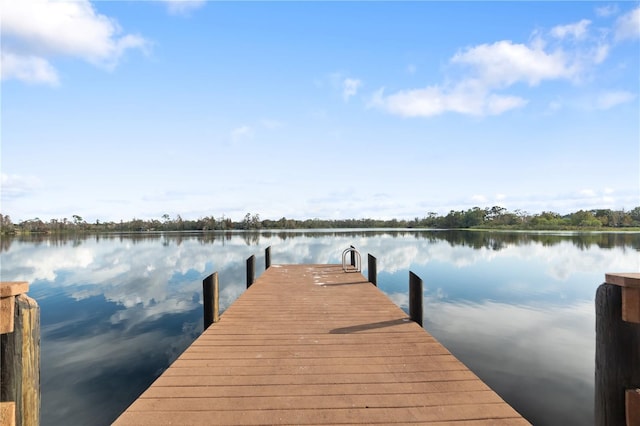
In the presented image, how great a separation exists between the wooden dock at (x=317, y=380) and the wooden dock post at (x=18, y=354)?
0.82 metres

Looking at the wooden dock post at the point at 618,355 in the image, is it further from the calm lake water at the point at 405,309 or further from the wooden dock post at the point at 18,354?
the wooden dock post at the point at 18,354

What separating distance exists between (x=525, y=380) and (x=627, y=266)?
1685cm

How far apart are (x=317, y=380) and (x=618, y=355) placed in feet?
7.56

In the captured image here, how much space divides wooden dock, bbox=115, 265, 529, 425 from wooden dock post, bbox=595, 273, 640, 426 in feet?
2.32

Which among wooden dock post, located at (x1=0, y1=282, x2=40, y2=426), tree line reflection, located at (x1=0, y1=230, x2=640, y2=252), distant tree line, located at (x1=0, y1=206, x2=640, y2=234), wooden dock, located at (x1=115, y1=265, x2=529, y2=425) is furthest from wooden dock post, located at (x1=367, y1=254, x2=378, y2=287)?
distant tree line, located at (x1=0, y1=206, x2=640, y2=234)

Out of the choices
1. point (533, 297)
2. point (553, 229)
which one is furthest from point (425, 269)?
point (553, 229)

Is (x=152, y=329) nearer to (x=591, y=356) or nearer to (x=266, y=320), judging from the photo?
(x=266, y=320)

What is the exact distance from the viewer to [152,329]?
845 centimetres

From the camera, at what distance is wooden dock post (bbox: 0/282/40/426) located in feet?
5.89

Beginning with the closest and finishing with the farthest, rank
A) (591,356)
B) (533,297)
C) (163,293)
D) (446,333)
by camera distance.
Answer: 1. (591,356)
2. (446,333)
3. (533,297)
4. (163,293)

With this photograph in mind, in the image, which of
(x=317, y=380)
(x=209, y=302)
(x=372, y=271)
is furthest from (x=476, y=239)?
(x=317, y=380)

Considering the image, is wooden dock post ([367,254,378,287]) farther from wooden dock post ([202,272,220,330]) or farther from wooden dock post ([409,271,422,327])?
wooden dock post ([202,272,220,330])

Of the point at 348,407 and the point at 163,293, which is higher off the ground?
the point at 348,407

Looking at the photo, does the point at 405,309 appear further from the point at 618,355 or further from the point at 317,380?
the point at 618,355
